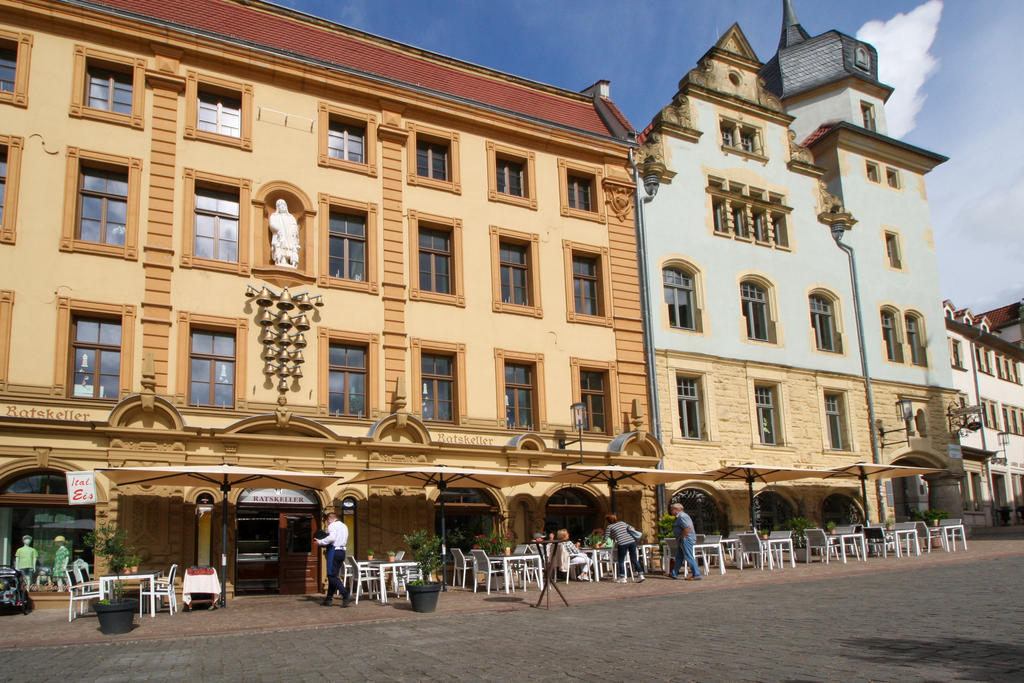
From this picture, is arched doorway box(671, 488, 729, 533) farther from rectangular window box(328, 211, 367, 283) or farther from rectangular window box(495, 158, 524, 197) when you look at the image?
rectangular window box(328, 211, 367, 283)

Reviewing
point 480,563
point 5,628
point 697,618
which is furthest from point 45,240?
point 697,618

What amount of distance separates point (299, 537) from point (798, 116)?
1015 inches

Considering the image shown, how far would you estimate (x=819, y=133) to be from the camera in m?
34.0

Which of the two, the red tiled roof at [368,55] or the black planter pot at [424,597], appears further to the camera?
the red tiled roof at [368,55]

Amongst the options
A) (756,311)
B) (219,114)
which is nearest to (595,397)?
(756,311)

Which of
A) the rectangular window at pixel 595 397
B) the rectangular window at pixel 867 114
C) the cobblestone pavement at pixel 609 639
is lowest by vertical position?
the cobblestone pavement at pixel 609 639

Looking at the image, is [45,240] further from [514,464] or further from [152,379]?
[514,464]

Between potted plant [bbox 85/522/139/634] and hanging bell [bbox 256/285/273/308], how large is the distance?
5.55m

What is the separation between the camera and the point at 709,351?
27484mm

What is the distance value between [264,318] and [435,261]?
4.98 m

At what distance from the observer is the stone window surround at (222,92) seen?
20.9 meters

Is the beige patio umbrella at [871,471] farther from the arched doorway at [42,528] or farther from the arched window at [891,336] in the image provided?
the arched doorway at [42,528]

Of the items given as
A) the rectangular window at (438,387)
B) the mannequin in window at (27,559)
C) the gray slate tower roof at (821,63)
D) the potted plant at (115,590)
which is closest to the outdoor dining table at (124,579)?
the potted plant at (115,590)

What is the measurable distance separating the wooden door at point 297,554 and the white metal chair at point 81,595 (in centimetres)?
420
